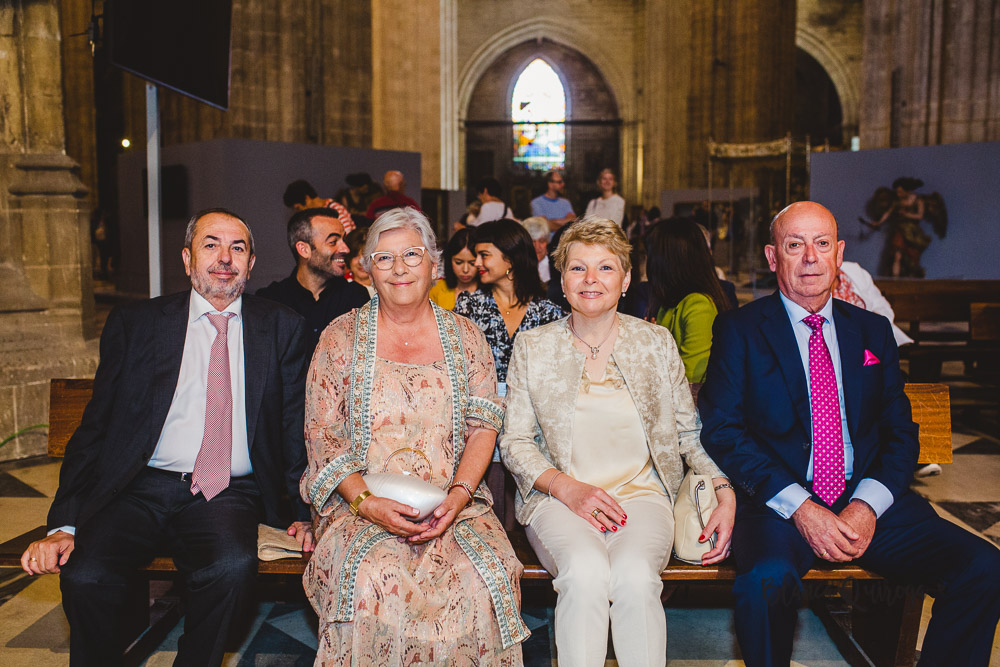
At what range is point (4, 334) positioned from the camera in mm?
5672

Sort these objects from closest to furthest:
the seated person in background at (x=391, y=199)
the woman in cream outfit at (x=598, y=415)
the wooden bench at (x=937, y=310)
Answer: the woman in cream outfit at (x=598, y=415)
the wooden bench at (x=937, y=310)
the seated person in background at (x=391, y=199)

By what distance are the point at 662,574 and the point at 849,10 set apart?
107 feet

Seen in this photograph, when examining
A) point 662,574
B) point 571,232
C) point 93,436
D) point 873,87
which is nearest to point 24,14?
point 93,436

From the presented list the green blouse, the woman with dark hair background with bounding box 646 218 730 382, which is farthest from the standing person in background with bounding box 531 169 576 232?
the green blouse

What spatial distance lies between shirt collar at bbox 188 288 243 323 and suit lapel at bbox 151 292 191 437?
23 mm

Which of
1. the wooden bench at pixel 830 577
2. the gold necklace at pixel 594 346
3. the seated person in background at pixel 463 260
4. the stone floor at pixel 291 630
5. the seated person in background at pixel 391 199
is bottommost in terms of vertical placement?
the stone floor at pixel 291 630

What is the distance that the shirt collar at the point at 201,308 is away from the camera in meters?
2.85

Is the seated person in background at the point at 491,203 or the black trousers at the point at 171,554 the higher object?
the seated person in background at the point at 491,203

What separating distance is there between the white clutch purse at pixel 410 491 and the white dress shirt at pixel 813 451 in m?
1.05

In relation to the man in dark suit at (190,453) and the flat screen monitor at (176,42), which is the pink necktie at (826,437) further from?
the flat screen monitor at (176,42)

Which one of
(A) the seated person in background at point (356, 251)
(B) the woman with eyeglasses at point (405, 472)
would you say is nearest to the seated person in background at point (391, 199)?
(A) the seated person in background at point (356, 251)

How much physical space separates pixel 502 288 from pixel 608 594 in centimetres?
211

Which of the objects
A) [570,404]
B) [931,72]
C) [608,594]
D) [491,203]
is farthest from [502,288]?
[931,72]

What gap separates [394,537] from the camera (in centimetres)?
253
